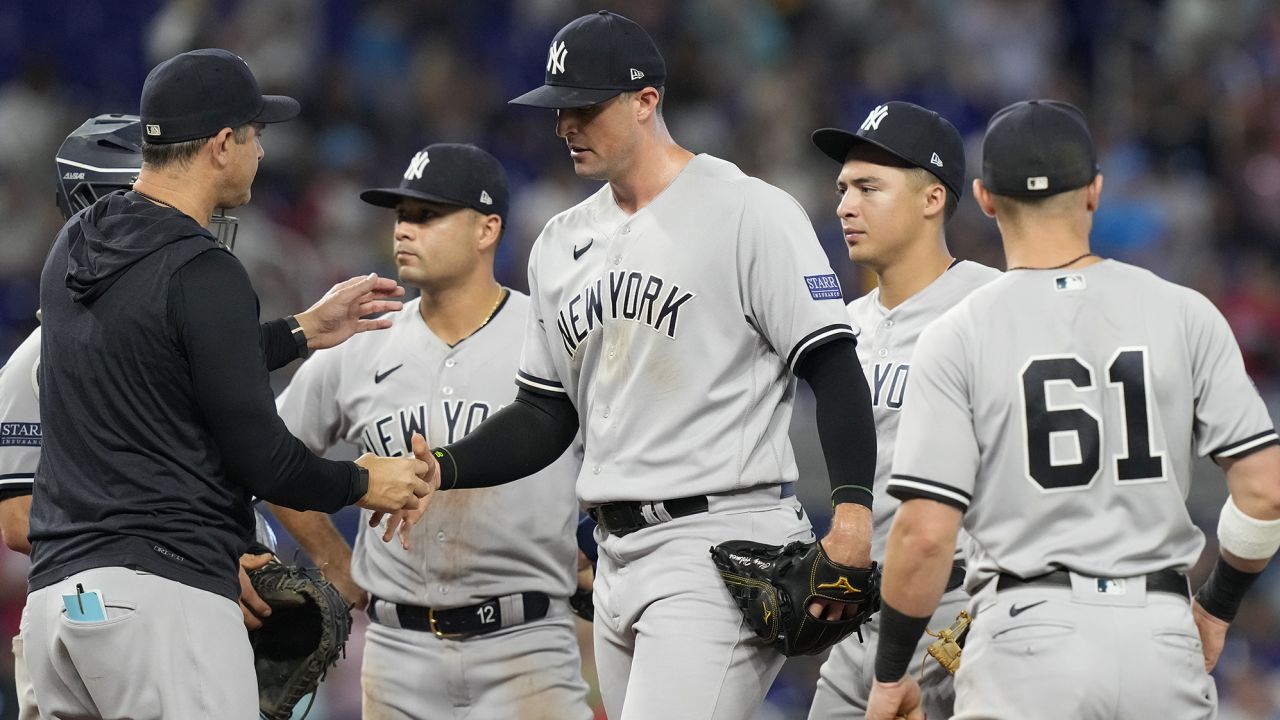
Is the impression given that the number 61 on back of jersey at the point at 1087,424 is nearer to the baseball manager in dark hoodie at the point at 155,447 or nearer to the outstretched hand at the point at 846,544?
the outstretched hand at the point at 846,544

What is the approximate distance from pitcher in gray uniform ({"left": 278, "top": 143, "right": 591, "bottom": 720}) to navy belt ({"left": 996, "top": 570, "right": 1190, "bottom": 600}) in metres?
2.08

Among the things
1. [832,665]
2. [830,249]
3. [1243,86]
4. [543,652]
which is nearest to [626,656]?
[832,665]

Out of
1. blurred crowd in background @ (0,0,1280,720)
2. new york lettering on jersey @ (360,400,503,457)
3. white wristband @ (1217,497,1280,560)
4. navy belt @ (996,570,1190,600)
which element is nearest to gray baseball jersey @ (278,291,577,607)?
new york lettering on jersey @ (360,400,503,457)

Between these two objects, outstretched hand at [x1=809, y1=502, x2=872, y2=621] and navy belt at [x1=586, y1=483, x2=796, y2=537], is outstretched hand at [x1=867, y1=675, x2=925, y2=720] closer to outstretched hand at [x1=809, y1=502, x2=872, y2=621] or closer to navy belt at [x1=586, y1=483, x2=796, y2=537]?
outstretched hand at [x1=809, y1=502, x2=872, y2=621]

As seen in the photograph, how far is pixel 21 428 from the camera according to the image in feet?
14.6

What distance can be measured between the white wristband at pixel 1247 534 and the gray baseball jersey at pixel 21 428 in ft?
10.4

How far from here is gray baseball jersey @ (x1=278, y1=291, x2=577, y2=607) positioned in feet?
17.3

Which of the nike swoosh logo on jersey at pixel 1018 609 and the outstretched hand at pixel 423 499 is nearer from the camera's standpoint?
the nike swoosh logo on jersey at pixel 1018 609

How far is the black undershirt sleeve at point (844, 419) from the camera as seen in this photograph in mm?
3949

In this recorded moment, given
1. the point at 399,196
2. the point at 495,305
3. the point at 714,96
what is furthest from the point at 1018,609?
the point at 714,96

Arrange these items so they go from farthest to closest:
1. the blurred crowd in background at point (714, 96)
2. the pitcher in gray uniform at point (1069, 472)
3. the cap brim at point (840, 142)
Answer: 1. the blurred crowd in background at point (714, 96)
2. the cap brim at point (840, 142)
3. the pitcher in gray uniform at point (1069, 472)

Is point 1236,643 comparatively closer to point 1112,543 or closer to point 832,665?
point 832,665

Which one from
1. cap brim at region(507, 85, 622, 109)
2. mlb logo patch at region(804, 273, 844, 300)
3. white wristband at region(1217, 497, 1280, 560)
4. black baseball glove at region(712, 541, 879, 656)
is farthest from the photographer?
cap brim at region(507, 85, 622, 109)

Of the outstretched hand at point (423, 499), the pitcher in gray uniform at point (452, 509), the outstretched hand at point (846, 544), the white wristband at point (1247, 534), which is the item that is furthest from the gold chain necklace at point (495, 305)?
the white wristband at point (1247, 534)
